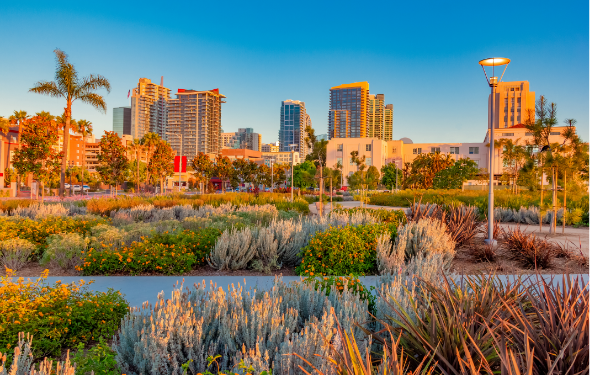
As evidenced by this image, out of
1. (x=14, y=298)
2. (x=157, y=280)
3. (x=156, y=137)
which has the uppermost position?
(x=156, y=137)

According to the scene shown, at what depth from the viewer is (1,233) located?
806 centimetres

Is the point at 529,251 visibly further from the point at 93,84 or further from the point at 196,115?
the point at 196,115

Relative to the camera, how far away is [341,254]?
6945 mm

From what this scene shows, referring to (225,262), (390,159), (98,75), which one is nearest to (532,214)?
(225,262)

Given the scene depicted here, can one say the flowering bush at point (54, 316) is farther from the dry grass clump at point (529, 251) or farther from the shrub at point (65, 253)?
the dry grass clump at point (529, 251)

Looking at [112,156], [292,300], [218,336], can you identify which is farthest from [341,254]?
[112,156]

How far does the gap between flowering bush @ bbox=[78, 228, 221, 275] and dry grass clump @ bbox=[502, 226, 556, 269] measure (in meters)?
6.60

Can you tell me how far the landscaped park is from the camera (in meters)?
2.58

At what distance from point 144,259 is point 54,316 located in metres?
2.94

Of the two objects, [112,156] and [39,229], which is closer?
[39,229]

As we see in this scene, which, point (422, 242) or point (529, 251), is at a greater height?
point (422, 242)

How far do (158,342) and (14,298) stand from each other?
2160 mm

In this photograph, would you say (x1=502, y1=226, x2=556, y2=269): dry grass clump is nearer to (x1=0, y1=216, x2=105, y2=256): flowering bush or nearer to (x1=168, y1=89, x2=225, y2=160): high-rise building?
(x1=0, y1=216, x2=105, y2=256): flowering bush

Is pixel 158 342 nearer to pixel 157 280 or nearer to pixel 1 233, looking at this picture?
pixel 157 280
